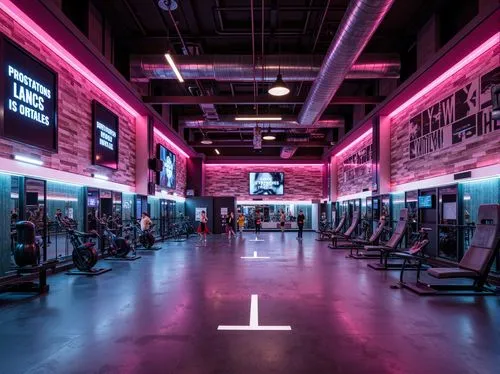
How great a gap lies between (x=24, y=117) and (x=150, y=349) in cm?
510

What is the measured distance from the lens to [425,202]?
992cm

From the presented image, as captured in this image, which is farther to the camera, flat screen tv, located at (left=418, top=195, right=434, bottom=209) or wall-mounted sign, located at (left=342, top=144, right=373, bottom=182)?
wall-mounted sign, located at (left=342, top=144, right=373, bottom=182)

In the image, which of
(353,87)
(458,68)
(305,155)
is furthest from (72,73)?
(305,155)

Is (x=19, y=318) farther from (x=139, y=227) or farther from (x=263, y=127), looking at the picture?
(x=263, y=127)

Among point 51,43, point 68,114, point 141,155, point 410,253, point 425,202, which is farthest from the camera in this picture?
point 141,155

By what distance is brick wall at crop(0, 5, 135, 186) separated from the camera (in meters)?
6.66

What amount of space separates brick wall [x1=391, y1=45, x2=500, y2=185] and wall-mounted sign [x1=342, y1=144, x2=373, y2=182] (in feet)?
7.53

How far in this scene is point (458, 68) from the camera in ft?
27.7

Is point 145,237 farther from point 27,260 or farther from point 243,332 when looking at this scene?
point 243,332

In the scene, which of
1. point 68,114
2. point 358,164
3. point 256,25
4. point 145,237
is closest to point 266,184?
point 358,164

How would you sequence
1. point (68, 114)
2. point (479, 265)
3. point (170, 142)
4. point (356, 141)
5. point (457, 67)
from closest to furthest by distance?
point (479, 265), point (457, 67), point (68, 114), point (356, 141), point (170, 142)

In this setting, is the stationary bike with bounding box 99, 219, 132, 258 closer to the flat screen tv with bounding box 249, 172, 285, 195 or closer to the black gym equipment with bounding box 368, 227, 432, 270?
the black gym equipment with bounding box 368, 227, 432, 270

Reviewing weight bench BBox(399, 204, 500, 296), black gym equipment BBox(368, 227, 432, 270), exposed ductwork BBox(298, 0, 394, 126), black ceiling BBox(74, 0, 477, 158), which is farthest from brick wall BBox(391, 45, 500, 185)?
exposed ductwork BBox(298, 0, 394, 126)

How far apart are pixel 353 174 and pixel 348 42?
11.3 meters
